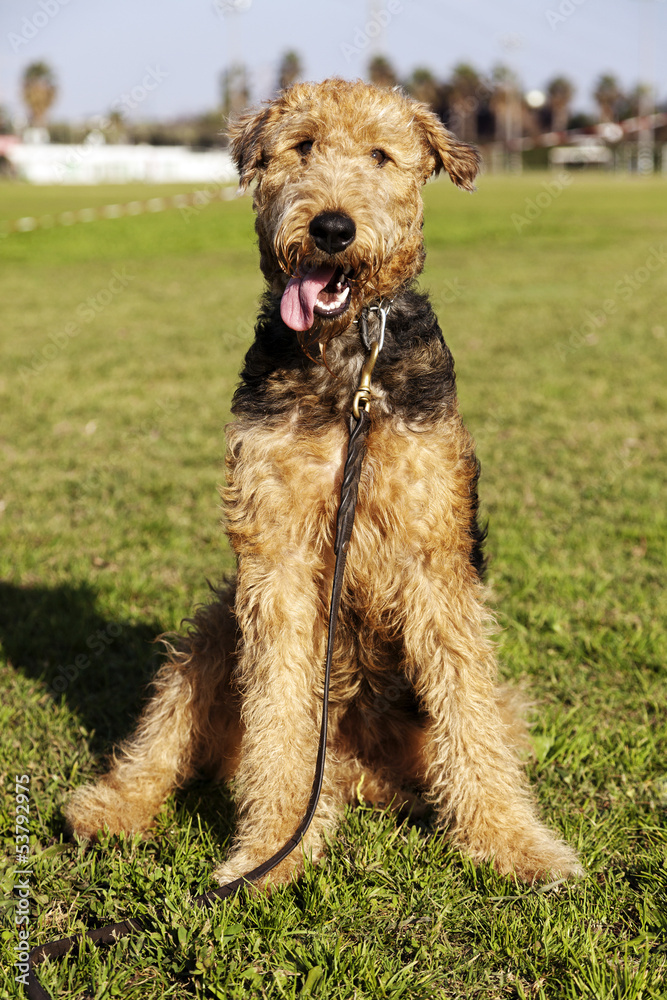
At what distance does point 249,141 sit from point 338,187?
1.96 ft

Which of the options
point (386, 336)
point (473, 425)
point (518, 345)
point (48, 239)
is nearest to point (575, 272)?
point (518, 345)

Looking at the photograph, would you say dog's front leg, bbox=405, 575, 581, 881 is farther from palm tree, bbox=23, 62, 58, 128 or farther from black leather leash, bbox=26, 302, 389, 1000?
palm tree, bbox=23, 62, 58, 128

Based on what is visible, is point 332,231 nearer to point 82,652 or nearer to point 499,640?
point 499,640

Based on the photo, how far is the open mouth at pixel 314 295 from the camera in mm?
2430

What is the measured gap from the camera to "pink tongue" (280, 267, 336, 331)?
2424mm

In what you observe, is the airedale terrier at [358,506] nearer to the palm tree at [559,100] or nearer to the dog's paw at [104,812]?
the dog's paw at [104,812]

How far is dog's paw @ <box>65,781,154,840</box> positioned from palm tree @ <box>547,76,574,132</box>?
121738 millimetres

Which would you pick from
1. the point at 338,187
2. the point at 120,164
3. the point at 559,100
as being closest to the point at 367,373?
the point at 338,187

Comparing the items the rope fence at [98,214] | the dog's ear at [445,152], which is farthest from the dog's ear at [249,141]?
the rope fence at [98,214]

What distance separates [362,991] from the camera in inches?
89.7

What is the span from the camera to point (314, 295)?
8.03 feet

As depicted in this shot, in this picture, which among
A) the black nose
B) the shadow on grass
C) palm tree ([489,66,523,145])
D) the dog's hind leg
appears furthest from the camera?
palm tree ([489,66,523,145])

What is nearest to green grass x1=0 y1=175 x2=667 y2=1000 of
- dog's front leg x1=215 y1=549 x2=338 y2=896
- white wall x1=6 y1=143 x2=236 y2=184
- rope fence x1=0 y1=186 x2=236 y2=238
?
dog's front leg x1=215 y1=549 x2=338 y2=896

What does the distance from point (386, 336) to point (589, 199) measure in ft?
124
